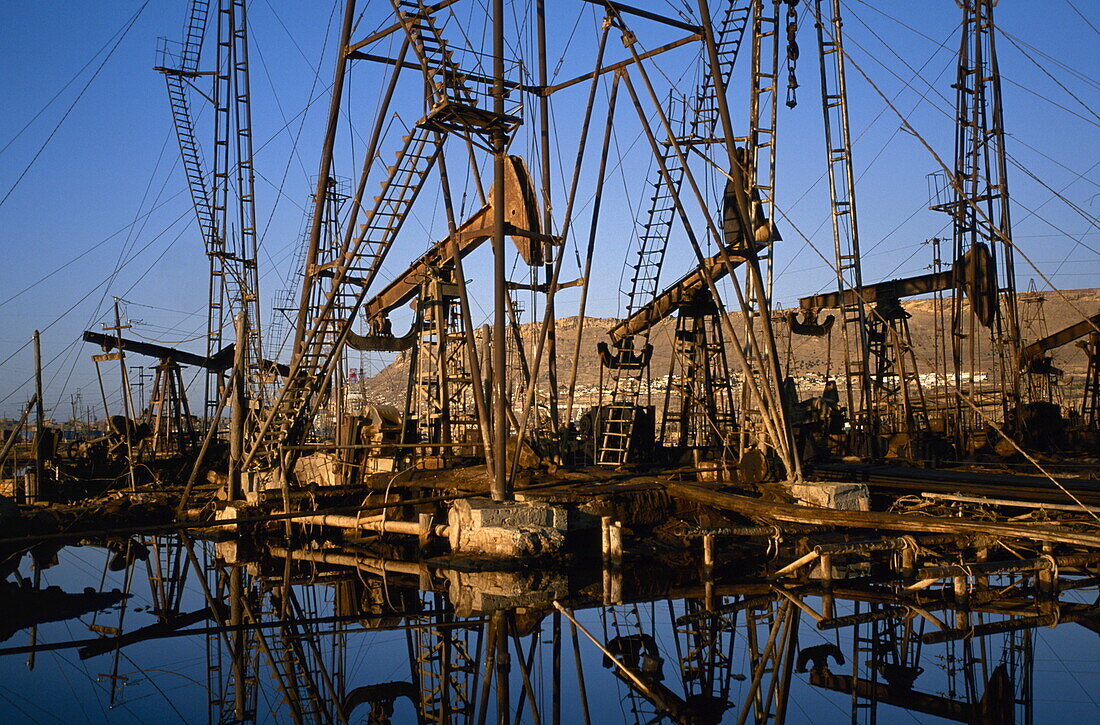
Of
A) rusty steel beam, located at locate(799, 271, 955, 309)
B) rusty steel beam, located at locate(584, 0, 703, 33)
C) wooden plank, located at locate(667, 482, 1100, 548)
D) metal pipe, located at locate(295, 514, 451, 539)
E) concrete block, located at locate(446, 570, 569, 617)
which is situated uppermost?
rusty steel beam, located at locate(584, 0, 703, 33)

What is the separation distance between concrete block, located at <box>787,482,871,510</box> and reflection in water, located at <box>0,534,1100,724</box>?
0.97 meters

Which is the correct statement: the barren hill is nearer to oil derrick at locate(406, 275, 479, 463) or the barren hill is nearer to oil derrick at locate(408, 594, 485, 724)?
oil derrick at locate(406, 275, 479, 463)

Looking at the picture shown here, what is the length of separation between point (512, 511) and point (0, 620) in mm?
7489

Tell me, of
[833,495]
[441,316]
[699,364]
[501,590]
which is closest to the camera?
[501,590]

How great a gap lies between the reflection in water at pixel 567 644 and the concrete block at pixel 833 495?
97 centimetres

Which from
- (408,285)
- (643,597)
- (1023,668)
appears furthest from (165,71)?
(1023,668)

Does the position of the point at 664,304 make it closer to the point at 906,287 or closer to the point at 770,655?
the point at 906,287

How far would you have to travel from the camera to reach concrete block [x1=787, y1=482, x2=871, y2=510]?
1617cm

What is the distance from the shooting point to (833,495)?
1617 centimetres

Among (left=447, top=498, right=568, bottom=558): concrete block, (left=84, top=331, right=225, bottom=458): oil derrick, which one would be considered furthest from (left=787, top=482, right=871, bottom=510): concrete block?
(left=84, top=331, right=225, bottom=458): oil derrick

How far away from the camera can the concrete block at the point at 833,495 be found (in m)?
16.2

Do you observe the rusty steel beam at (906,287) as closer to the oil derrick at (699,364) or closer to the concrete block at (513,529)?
the oil derrick at (699,364)

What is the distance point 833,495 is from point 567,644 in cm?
670

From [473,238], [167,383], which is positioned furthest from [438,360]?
[167,383]
